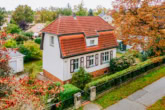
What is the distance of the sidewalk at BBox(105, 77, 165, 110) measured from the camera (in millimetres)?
11875

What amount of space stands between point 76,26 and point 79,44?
2216mm

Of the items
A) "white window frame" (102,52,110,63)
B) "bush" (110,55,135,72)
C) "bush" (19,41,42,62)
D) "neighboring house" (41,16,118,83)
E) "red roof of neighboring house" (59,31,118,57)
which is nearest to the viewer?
"red roof of neighboring house" (59,31,118,57)

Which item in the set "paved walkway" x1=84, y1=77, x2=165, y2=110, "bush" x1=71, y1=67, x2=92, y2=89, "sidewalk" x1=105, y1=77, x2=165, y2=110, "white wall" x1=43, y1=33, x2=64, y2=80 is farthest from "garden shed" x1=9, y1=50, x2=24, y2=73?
"sidewalk" x1=105, y1=77, x2=165, y2=110

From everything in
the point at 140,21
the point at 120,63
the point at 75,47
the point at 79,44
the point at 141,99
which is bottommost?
the point at 141,99

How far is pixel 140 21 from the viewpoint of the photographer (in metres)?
12.4

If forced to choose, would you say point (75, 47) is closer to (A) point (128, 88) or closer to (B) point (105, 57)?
(B) point (105, 57)

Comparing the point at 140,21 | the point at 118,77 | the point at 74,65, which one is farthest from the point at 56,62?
the point at 140,21

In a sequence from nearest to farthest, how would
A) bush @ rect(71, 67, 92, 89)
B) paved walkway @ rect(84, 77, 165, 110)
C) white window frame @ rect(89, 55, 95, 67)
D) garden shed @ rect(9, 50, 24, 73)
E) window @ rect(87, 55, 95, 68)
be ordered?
paved walkway @ rect(84, 77, 165, 110) < bush @ rect(71, 67, 92, 89) < window @ rect(87, 55, 95, 68) < white window frame @ rect(89, 55, 95, 67) < garden shed @ rect(9, 50, 24, 73)

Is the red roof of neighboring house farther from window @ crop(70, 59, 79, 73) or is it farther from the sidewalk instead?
the sidewalk

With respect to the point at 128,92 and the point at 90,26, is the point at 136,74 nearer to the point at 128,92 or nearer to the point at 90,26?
the point at 128,92

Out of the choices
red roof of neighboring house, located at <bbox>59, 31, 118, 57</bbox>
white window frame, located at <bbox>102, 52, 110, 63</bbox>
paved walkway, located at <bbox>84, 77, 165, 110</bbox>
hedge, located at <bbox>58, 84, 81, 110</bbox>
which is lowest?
paved walkway, located at <bbox>84, 77, 165, 110</bbox>

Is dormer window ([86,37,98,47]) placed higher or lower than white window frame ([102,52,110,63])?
higher

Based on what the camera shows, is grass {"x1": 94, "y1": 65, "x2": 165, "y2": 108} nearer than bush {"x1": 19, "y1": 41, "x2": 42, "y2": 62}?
Yes

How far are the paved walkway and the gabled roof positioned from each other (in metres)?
7.91
